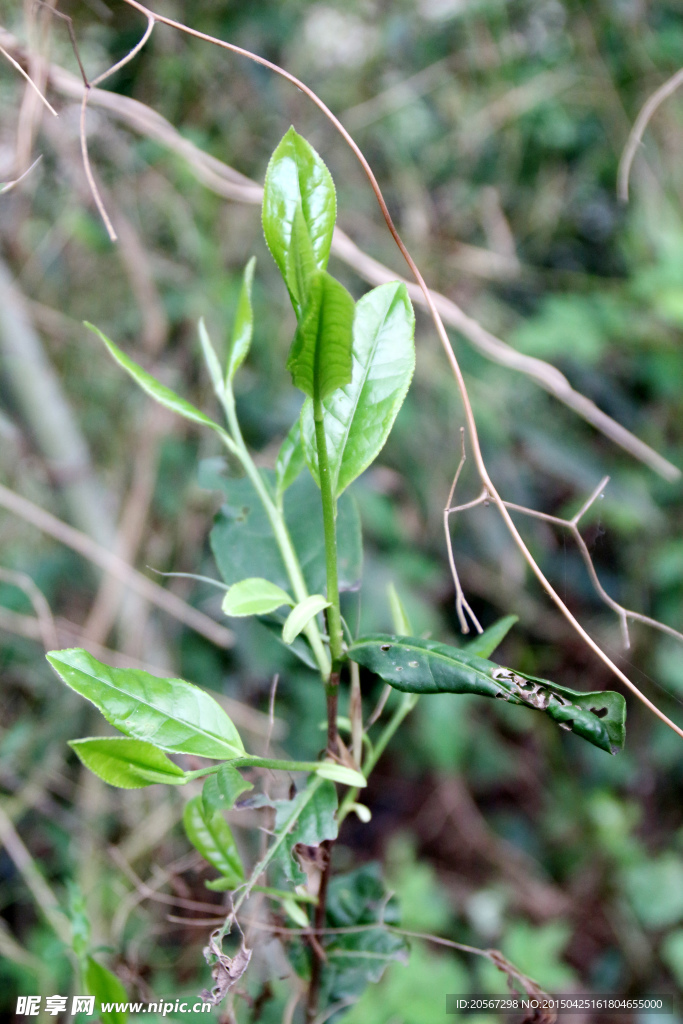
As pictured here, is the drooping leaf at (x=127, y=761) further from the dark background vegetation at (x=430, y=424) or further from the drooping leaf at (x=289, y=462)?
the dark background vegetation at (x=430, y=424)

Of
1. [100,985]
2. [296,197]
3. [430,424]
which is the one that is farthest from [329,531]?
[430,424]

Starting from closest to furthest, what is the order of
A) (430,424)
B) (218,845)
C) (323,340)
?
1. (323,340)
2. (218,845)
3. (430,424)

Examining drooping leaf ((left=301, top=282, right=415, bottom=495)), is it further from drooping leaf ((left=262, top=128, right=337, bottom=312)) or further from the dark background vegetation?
the dark background vegetation

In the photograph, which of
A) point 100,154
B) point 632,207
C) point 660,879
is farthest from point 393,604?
point 632,207

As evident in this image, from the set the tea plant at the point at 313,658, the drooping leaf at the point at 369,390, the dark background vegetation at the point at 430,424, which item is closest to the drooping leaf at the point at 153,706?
the tea plant at the point at 313,658

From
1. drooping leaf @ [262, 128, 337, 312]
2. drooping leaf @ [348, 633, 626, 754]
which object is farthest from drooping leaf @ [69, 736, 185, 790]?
drooping leaf @ [262, 128, 337, 312]

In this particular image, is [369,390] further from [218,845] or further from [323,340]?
[218,845]

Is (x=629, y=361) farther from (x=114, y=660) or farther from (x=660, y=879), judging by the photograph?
(x=114, y=660)
